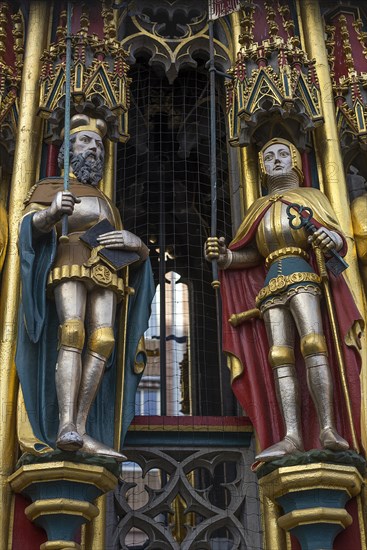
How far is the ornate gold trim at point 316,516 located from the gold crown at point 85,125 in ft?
11.5

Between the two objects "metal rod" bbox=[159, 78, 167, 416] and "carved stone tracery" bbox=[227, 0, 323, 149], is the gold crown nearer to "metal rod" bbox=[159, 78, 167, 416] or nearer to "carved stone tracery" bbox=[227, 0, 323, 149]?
"carved stone tracery" bbox=[227, 0, 323, 149]

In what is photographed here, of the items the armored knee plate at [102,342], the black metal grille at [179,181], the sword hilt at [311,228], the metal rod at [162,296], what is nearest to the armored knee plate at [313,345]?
the sword hilt at [311,228]

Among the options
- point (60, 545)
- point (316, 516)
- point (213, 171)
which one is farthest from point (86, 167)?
point (316, 516)

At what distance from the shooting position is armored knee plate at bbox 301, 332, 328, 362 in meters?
7.26

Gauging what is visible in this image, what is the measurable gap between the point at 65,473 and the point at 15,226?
233 centimetres

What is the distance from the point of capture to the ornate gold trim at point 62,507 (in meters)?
6.76

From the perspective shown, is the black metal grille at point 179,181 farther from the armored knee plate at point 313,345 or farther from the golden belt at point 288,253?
the armored knee plate at point 313,345

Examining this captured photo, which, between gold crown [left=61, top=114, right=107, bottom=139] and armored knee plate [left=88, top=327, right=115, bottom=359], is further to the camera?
gold crown [left=61, top=114, right=107, bottom=139]

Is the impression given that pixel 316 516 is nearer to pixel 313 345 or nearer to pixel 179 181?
pixel 313 345

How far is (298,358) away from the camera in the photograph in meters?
7.55

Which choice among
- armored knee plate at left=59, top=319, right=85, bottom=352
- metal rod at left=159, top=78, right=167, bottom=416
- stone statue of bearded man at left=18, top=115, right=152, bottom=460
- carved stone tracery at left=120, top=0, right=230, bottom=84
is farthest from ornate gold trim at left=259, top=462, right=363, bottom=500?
carved stone tracery at left=120, top=0, right=230, bottom=84

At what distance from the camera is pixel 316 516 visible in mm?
6746

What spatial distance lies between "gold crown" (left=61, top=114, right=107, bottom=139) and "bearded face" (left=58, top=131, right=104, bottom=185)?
0.23ft

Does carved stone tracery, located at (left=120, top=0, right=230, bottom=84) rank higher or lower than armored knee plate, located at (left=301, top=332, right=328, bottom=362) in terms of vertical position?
higher
